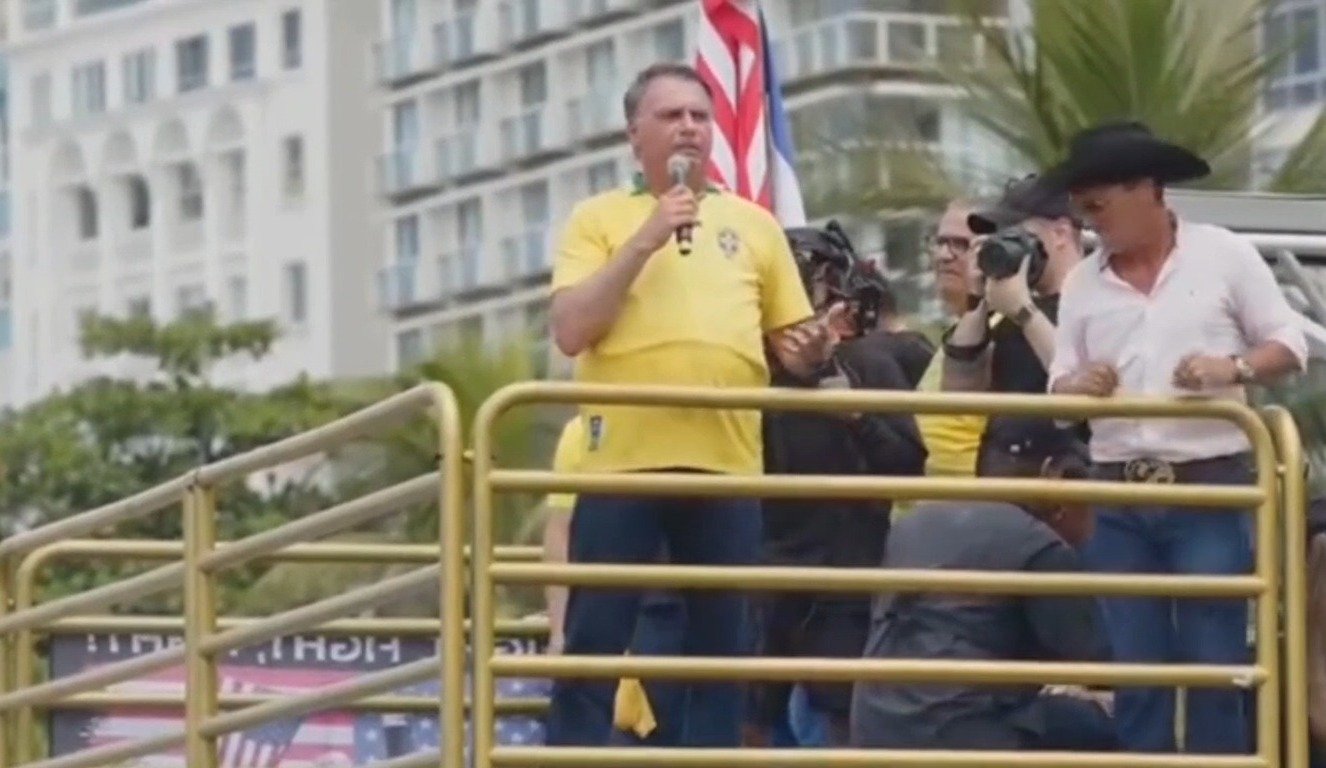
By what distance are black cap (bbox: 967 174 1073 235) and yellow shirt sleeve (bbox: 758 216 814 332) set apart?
0.73m

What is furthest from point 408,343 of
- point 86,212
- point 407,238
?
point 86,212

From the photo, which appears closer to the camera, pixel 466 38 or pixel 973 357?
pixel 973 357

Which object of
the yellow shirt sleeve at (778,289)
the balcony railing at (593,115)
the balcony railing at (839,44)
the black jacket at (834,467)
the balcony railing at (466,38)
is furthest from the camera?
the balcony railing at (466,38)

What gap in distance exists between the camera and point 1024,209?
11641 millimetres

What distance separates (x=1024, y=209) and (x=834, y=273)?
81cm

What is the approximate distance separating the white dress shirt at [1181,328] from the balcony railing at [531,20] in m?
85.9

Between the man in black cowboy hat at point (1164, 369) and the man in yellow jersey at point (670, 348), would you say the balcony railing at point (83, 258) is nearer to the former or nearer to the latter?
the man in yellow jersey at point (670, 348)

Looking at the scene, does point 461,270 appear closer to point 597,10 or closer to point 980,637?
point 597,10

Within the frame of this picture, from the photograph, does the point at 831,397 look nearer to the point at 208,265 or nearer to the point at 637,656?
the point at 637,656

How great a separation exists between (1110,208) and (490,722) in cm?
192

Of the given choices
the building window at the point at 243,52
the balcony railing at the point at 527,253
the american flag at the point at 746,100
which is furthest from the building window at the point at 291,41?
the american flag at the point at 746,100

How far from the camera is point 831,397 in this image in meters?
9.98

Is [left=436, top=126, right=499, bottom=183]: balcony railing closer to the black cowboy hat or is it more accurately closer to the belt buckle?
the black cowboy hat

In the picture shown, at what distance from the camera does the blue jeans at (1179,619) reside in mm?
10398
